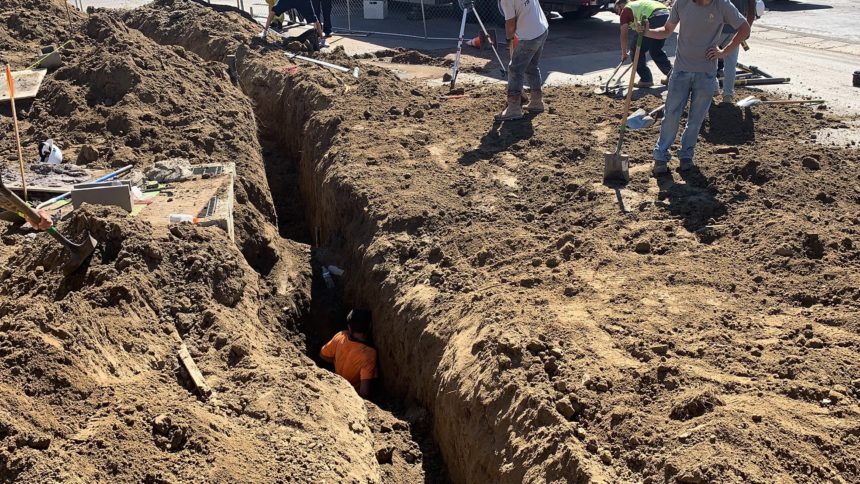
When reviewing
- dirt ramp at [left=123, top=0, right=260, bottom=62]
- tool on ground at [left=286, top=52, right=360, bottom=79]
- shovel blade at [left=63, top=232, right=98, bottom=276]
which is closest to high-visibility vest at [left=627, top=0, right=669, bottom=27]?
tool on ground at [left=286, top=52, right=360, bottom=79]

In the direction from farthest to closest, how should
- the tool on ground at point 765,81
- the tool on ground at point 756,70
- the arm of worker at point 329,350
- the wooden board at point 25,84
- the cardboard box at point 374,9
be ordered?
the cardboard box at point 374,9
the tool on ground at point 756,70
the tool on ground at point 765,81
the wooden board at point 25,84
the arm of worker at point 329,350

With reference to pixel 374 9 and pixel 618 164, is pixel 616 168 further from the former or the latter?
pixel 374 9

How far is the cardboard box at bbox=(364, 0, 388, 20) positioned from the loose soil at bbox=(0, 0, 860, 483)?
11.7 metres

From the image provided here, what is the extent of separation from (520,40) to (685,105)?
280 centimetres

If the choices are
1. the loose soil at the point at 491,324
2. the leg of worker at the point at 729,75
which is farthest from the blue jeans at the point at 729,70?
the loose soil at the point at 491,324

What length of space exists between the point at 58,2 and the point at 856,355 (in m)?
16.7

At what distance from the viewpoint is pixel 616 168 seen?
25.4 ft

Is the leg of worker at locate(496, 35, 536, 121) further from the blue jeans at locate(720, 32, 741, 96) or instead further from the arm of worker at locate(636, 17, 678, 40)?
the blue jeans at locate(720, 32, 741, 96)

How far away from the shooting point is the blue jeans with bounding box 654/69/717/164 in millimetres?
7488

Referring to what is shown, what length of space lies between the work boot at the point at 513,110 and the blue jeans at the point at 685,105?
8.26 ft

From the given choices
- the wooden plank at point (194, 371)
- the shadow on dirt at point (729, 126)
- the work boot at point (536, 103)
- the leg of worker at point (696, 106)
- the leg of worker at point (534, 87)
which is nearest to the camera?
the wooden plank at point (194, 371)

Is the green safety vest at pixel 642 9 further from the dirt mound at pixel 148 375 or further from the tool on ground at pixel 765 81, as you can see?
the dirt mound at pixel 148 375

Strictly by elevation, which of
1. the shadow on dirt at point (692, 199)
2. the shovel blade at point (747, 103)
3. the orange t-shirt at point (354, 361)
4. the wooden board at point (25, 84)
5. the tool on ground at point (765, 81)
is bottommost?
the orange t-shirt at point (354, 361)

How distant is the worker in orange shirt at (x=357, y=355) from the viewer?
279 inches
